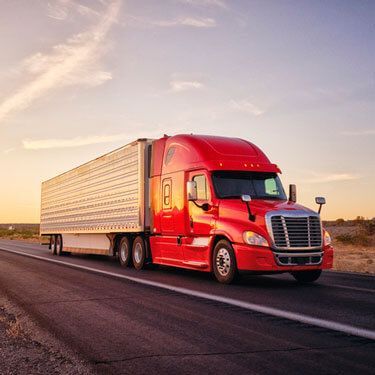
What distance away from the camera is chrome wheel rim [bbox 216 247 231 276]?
453 inches

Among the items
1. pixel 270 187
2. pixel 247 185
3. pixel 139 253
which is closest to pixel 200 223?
pixel 247 185

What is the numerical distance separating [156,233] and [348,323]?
867 cm

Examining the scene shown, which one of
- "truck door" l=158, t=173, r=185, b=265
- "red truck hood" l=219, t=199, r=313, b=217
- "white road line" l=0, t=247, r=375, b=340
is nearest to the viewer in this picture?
"white road line" l=0, t=247, r=375, b=340

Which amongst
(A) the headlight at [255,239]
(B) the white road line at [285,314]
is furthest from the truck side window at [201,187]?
(B) the white road line at [285,314]

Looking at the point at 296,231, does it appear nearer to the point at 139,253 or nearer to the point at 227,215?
the point at 227,215

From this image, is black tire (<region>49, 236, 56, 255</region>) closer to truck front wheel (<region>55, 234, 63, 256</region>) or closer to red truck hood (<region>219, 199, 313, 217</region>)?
truck front wheel (<region>55, 234, 63, 256</region>)

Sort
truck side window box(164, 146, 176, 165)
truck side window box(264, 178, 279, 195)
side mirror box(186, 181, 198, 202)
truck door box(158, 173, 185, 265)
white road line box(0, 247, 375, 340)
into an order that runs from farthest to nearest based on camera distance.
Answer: truck side window box(164, 146, 176, 165) → truck door box(158, 173, 185, 265) → truck side window box(264, 178, 279, 195) → side mirror box(186, 181, 198, 202) → white road line box(0, 247, 375, 340)

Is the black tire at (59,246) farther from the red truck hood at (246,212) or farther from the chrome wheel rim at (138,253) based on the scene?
the red truck hood at (246,212)

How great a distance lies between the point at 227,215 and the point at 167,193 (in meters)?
3.07

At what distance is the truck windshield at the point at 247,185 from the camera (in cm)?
1236

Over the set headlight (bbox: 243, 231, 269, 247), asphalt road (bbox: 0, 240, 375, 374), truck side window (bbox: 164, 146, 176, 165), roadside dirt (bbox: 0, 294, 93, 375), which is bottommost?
roadside dirt (bbox: 0, 294, 93, 375)

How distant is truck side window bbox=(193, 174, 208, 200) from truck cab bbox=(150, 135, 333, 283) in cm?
2

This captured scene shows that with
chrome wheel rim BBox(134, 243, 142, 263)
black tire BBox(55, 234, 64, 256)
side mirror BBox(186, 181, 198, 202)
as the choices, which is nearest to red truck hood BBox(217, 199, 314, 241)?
side mirror BBox(186, 181, 198, 202)

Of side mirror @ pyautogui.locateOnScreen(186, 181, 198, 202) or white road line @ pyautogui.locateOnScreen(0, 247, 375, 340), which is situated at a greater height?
side mirror @ pyautogui.locateOnScreen(186, 181, 198, 202)
